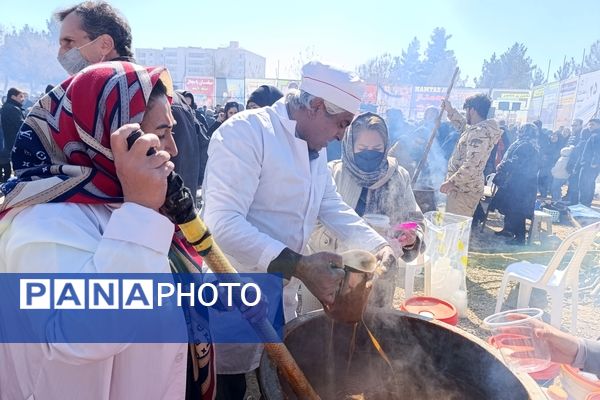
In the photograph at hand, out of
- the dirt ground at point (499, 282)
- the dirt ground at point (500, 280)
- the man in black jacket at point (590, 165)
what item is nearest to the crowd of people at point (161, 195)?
the dirt ground at point (499, 282)

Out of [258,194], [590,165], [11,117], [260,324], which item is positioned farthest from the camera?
[590,165]

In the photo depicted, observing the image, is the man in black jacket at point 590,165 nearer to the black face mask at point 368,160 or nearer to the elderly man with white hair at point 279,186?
the black face mask at point 368,160

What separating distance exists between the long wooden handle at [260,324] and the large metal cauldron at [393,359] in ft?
0.83

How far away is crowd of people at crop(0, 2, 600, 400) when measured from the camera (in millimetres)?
1001

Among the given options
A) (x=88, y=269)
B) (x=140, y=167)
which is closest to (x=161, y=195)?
(x=140, y=167)

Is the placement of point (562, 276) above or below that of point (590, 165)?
below

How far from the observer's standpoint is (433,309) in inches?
116

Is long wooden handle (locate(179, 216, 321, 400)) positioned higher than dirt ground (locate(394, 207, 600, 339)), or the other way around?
long wooden handle (locate(179, 216, 321, 400))

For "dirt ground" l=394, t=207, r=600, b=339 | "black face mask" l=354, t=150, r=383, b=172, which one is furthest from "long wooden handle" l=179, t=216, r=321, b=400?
"dirt ground" l=394, t=207, r=600, b=339

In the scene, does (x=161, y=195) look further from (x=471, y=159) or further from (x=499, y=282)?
(x=499, y=282)

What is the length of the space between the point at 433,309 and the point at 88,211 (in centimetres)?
253

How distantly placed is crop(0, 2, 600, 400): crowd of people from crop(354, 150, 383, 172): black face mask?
0.01 meters

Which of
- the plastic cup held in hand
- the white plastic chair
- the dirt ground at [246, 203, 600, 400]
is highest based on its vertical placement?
the plastic cup held in hand

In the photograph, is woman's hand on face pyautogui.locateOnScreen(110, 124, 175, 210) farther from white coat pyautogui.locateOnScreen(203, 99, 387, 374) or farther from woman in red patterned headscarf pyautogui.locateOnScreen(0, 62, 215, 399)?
white coat pyautogui.locateOnScreen(203, 99, 387, 374)
